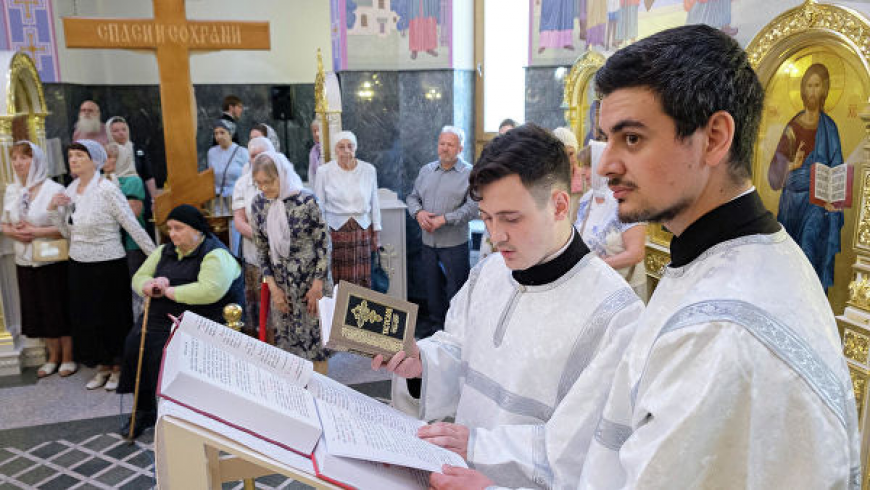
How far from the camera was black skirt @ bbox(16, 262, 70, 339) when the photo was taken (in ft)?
17.2

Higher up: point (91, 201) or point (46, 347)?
point (91, 201)

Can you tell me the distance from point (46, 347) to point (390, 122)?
3993 mm

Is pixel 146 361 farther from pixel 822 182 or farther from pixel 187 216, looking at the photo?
pixel 822 182

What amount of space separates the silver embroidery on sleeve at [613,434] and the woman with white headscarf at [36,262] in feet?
16.9

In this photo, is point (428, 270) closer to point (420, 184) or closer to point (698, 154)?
point (420, 184)

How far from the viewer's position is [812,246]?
321 centimetres

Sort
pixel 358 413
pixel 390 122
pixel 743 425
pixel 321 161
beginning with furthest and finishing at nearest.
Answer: pixel 390 122 < pixel 321 161 < pixel 358 413 < pixel 743 425

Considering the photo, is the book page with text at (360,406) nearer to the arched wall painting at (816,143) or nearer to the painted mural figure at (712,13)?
the arched wall painting at (816,143)

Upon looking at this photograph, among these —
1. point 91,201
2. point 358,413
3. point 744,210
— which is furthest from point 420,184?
point 744,210

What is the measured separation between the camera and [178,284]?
4047mm

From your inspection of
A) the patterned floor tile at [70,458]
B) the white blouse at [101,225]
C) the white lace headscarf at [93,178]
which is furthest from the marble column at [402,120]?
the patterned floor tile at [70,458]

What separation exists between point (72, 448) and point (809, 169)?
4.51 meters

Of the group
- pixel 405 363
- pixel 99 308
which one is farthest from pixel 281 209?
pixel 405 363

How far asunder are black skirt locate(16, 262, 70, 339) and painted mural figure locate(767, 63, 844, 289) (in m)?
5.22
